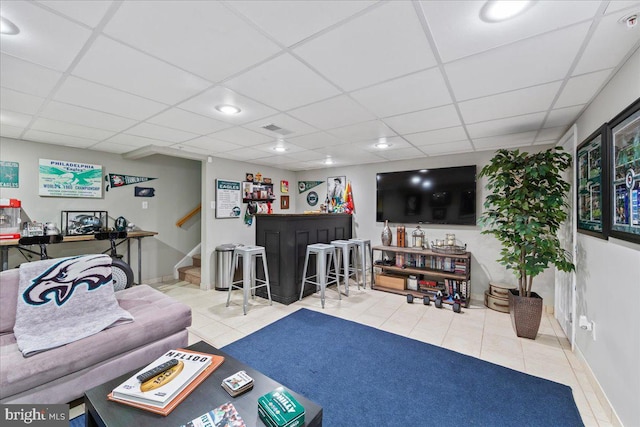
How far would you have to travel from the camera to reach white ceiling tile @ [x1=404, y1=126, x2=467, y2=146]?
10.1 ft

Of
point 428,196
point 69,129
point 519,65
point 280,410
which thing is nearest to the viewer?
point 280,410

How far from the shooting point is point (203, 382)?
1452mm

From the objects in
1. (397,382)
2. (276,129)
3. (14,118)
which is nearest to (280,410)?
(397,382)

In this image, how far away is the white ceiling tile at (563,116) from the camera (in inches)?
94.7

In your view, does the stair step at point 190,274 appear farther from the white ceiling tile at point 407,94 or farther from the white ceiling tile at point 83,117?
the white ceiling tile at point 407,94

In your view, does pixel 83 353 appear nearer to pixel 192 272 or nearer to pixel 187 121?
pixel 187 121

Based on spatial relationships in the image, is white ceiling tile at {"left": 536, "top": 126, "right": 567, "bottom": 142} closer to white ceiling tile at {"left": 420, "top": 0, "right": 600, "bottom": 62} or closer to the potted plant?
the potted plant

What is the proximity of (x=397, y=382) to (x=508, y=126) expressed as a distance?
281cm

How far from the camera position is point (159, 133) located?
3242mm

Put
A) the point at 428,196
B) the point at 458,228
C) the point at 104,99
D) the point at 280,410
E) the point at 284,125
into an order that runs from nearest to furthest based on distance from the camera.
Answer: the point at 280,410 < the point at 104,99 < the point at 284,125 < the point at 458,228 < the point at 428,196

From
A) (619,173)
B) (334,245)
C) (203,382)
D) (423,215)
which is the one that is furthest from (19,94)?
(423,215)

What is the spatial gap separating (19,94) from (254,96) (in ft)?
6.17

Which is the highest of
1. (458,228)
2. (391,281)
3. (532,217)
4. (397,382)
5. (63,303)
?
(532,217)

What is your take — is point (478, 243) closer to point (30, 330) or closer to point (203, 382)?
point (203, 382)
